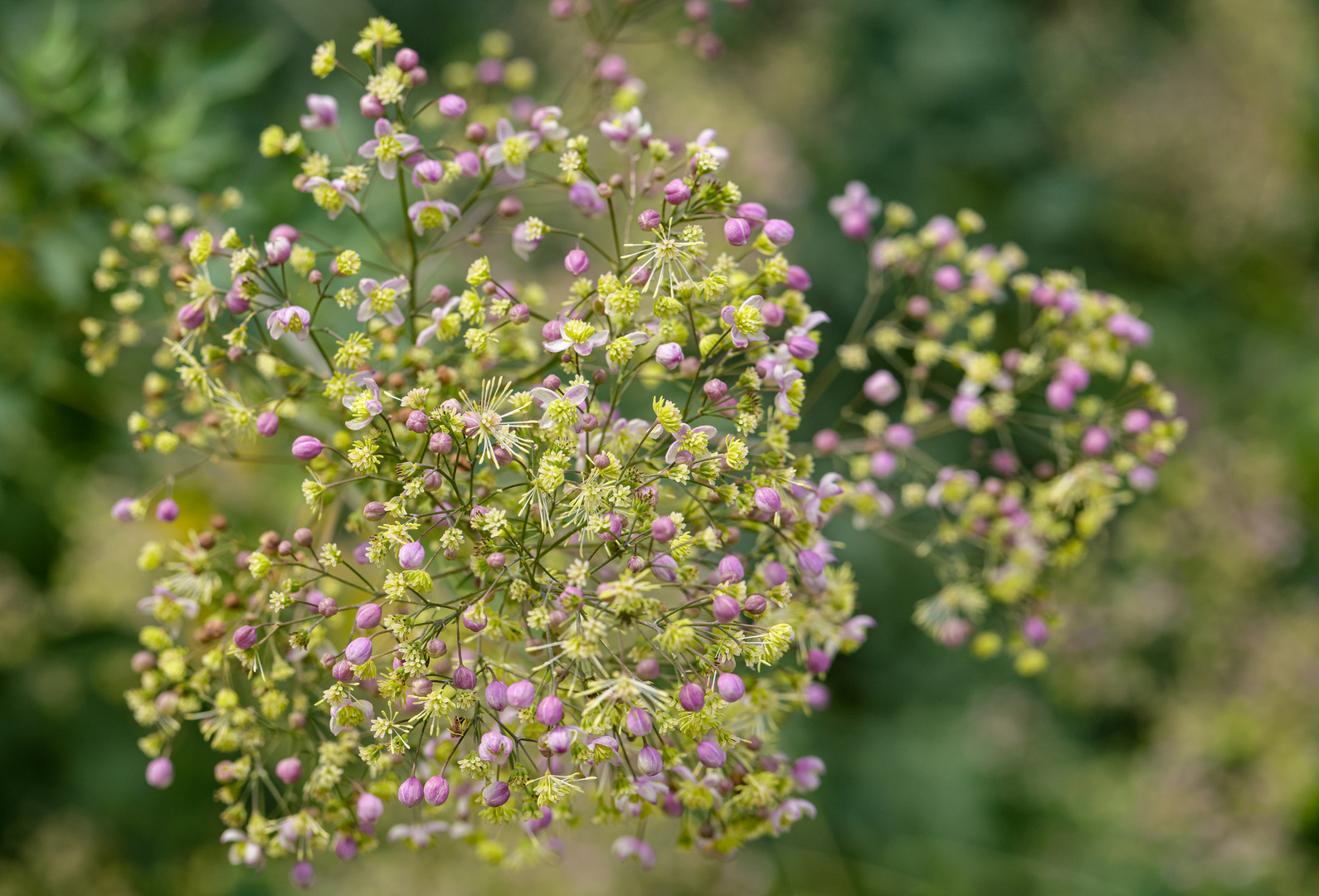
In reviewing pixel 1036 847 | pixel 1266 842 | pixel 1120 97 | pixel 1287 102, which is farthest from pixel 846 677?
pixel 1287 102

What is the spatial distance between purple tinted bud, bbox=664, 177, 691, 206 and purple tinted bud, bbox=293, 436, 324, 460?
2.61 feet

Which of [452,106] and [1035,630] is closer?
[452,106]

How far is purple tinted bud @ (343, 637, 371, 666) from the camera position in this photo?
1.43 meters

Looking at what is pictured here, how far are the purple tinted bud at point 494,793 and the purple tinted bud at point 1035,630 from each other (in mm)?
1359

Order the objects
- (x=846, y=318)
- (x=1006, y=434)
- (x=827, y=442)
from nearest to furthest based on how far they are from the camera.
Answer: (x=827, y=442) → (x=1006, y=434) → (x=846, y=318)

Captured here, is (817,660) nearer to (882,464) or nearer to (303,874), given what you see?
(882,464)

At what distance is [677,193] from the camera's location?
60.0 inches

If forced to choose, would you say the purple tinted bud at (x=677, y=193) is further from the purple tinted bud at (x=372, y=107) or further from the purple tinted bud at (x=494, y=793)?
the purple tinted bud at (x=494, y=793)

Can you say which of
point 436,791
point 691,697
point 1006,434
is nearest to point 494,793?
point 436,791

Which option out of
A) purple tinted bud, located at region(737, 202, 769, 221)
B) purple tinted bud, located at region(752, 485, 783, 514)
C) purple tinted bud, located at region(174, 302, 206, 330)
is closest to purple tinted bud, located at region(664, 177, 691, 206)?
purple tinted bud, located at region(737, 202, 769, 221)

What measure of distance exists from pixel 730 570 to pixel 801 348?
0.45 m

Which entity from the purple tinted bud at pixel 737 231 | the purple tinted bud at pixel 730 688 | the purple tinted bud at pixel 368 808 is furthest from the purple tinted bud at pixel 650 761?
the purple tinted bud at pixel 737 231

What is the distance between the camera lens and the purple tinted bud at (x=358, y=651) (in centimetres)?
143

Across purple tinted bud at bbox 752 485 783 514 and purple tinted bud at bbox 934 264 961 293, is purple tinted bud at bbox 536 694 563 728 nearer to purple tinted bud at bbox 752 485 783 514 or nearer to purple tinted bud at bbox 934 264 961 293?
purple tinted bud at bbox 752 485 783 514
